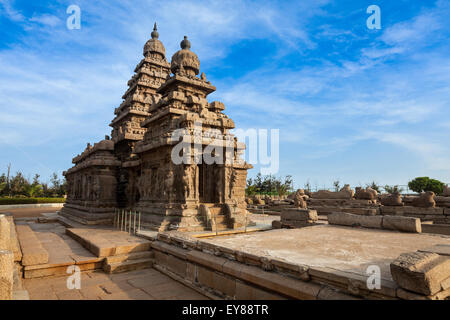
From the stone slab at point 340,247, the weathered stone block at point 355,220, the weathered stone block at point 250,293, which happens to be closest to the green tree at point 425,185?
the weathered stone block at point 355,220

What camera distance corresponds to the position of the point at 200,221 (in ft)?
32.6

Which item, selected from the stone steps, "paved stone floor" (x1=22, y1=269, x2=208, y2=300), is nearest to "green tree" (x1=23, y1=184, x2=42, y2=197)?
the stone steps

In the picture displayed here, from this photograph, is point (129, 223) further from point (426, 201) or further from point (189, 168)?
point (426, 201)

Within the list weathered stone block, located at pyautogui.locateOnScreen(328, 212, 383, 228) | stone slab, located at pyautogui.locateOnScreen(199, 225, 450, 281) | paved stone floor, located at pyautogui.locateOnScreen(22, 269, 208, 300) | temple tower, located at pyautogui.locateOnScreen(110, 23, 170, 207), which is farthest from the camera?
temple tower, located at pyautogui.locateOnScreen(110, 23, 170, 207)

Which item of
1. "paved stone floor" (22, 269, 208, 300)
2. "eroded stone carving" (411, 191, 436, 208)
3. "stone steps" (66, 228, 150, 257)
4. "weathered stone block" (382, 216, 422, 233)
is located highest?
"eroded stone carving" (411, 191, 436, 208)

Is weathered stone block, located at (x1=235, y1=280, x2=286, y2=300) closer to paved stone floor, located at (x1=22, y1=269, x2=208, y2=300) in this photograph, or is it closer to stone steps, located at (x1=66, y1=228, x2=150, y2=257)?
paved stone floor, located at (x1=22, y1=269, x2=208, y2=300)

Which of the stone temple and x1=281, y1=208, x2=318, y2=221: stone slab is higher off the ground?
the stone temple

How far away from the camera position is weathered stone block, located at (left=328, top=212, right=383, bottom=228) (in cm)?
802

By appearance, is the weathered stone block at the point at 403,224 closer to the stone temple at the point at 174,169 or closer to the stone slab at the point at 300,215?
the stone slab at the point at 300,215

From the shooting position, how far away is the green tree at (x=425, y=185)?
3674cm

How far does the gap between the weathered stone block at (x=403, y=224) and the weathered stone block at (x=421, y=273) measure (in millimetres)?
4926

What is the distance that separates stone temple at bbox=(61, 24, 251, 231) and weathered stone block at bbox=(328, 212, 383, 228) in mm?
3669
